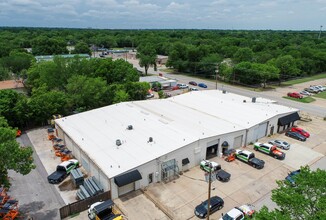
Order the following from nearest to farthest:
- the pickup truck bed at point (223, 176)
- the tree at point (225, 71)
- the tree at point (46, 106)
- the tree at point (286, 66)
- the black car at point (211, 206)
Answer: the black car at point (211, 206)
the pickup truck bed at point (223, 176)
the tree at point (46, 106)
the tree at point (225, 71)
the tree at point (286, 66)

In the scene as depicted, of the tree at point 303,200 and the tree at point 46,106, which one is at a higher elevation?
the tree at point 303,200

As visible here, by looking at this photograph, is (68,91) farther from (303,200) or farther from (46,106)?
(303,200)

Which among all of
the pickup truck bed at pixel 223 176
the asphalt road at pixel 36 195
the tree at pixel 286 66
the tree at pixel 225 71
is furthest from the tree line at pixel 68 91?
the tree at pixel 286 66

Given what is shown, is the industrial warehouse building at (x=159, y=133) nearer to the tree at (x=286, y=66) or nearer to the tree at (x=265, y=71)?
the tree at (x=265, y=71)

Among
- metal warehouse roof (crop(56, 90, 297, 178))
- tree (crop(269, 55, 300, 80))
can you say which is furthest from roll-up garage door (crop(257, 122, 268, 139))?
tree (crop(269, 55, 300, 80))

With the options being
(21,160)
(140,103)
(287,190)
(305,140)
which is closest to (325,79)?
(305,140)

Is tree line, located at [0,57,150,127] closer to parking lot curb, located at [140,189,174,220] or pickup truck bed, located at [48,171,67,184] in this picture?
pickup truck bed, located at [48,171,67,184]

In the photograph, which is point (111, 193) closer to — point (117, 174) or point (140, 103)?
point (117, 174)
